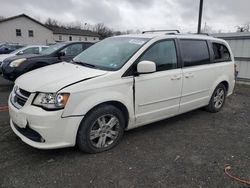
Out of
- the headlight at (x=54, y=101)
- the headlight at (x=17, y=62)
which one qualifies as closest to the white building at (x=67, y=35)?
the headlight at (x=17, y=62)

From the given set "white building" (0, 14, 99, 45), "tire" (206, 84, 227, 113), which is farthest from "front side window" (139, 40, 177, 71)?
"white building" (0, 14, 99, 45)

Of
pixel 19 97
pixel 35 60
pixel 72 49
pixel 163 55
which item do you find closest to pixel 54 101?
pixel 19 97

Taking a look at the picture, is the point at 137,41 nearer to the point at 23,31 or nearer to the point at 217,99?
the point at 217,99

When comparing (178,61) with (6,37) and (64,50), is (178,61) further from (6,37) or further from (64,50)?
(6,37)

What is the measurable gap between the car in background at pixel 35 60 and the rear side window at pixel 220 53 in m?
4.04

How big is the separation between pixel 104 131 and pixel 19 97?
1275mm

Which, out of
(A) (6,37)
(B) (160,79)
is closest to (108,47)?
(B) (160,79)

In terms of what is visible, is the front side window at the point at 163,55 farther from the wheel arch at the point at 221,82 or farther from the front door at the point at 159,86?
the wheel arch at the point at 221,82

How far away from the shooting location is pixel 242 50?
891 centimetres

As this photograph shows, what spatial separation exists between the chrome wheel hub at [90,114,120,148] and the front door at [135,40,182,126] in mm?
422

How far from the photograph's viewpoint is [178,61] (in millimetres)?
3922

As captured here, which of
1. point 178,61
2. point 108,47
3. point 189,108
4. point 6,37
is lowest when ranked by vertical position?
point 189,108

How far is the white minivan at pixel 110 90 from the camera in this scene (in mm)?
2748

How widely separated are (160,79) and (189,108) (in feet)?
3.86
